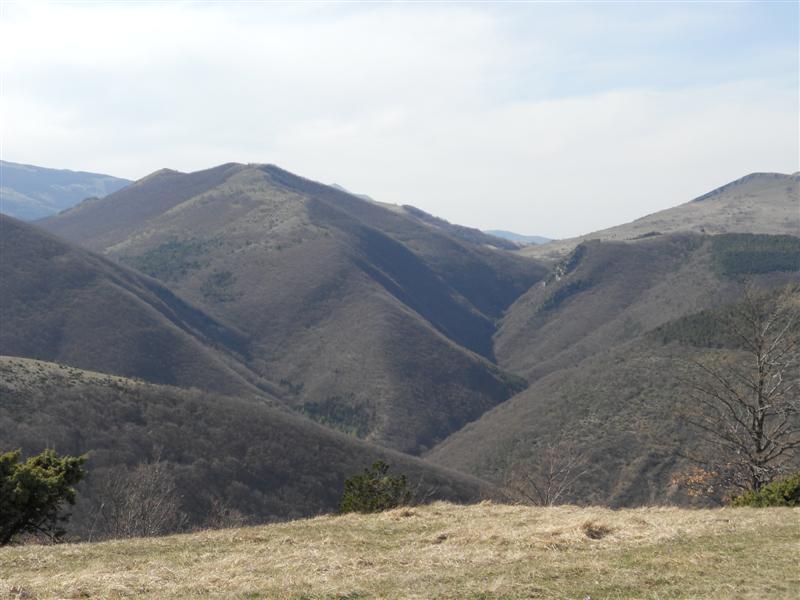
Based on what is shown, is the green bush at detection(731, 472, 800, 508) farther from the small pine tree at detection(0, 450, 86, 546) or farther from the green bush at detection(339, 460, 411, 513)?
the small pine tree at detection(0, 450, 86, 546)

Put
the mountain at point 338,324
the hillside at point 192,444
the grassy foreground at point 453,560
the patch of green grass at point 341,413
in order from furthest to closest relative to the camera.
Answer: the mountain at point 338,324 → the patch of green grass at point 341,413 → the hillside at point 192,444 → the grassy foreground at point 453,560

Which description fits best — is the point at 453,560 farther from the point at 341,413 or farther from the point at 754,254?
the point at 754,254

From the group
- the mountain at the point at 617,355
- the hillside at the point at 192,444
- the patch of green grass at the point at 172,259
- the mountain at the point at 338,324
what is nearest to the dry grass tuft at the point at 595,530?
the mountain at the point at 617,355

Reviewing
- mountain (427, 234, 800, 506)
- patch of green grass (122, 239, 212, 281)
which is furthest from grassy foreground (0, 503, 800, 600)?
patch of green grass (122, 239, 212, 281)

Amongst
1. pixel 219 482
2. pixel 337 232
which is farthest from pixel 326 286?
pixel 219 482

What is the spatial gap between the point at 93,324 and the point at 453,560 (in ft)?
354

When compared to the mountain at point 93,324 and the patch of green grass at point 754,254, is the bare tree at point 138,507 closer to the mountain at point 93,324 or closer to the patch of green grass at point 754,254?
the mountain at point 93,324

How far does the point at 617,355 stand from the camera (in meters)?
90.6

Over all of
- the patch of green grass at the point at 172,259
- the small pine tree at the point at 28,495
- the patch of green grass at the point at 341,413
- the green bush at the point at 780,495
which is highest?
the patch of green grass at the point at 172,259

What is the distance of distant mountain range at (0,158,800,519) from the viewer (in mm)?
56375

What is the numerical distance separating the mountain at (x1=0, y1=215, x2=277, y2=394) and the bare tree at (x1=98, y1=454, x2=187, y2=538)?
55194 mm

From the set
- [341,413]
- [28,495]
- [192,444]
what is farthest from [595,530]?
[341,413]

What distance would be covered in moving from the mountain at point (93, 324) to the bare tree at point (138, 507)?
181 ft

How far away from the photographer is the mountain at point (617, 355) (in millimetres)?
58656
